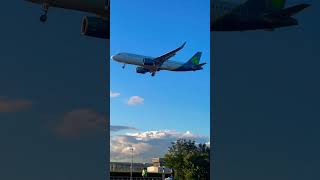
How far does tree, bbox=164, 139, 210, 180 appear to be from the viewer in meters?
8.83

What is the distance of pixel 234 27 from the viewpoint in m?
6.86

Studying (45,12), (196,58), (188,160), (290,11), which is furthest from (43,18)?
(188,160)

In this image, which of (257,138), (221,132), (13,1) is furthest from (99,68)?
(257,138)

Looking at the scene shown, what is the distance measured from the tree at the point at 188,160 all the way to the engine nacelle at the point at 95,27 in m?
2.86

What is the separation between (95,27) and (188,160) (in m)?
4.08

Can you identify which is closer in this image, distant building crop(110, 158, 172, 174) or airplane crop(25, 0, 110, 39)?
airplane crop(25, 0, 110, 39)

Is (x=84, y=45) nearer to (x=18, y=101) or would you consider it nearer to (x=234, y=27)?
(x=18, y=101)

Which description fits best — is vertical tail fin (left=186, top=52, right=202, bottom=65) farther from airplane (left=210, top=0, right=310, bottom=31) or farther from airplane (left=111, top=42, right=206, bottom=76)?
airplane (left=210, top=0, right=310, bottom=31)

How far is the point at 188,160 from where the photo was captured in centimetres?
948

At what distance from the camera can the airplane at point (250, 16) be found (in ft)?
22.5

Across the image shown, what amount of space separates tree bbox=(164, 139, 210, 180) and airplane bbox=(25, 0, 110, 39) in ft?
9.40

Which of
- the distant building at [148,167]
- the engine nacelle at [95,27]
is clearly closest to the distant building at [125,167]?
the distant building at [148,167]

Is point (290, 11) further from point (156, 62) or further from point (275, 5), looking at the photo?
point (156, 62)

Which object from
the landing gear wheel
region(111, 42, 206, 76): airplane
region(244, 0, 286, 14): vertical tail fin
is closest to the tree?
region(111, 42, 206, 76): airplane
